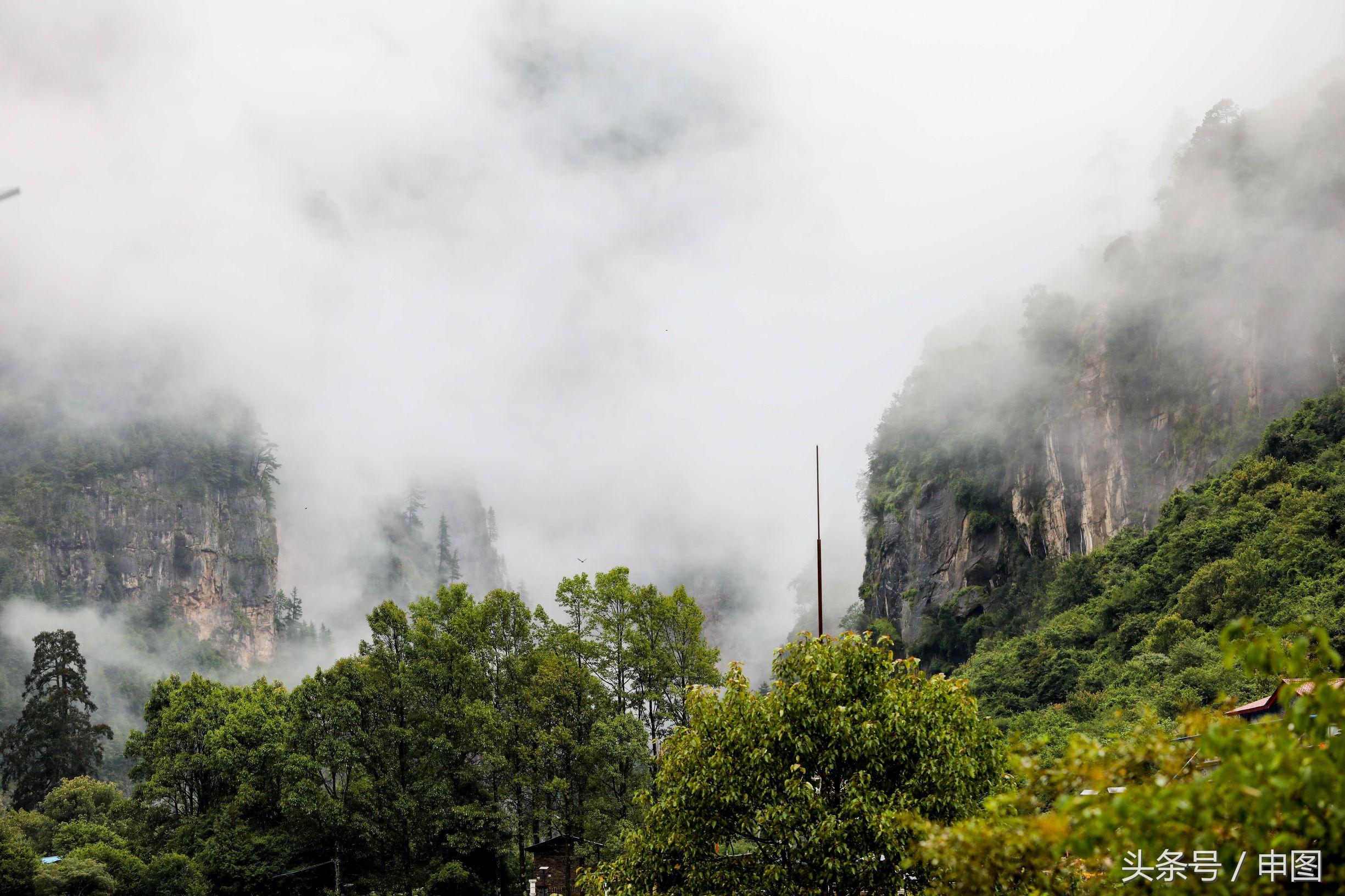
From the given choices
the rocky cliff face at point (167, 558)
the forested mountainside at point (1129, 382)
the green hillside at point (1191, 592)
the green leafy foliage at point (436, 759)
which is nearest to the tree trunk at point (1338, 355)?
the forested mountainside at point (1129, 382)

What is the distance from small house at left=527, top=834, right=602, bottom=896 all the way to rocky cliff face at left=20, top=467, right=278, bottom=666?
140m

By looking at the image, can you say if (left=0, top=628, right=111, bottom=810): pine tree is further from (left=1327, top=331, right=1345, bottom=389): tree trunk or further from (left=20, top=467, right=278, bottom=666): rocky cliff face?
(left=20, top=467, right=278, bottom=666): rocky cliff face

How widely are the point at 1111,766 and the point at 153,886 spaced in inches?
1474

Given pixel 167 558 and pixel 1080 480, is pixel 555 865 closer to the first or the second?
pixel 1080 480

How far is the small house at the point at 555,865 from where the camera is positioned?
3056 cm

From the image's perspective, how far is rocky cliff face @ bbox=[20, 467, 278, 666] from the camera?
145000 mm

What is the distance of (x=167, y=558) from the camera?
15312 cm

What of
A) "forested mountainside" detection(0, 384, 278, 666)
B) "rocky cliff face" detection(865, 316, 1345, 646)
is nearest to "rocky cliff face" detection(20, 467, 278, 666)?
"forested mountainside" detection(0, 384, 278, 666)

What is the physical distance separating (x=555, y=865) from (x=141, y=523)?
153201mm

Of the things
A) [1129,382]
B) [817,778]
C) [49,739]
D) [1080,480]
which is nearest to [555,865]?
[817,778]

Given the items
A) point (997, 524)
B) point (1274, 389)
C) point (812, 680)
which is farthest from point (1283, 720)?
point (997, 524)

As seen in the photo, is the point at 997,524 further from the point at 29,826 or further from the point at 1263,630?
the point at 1263,630

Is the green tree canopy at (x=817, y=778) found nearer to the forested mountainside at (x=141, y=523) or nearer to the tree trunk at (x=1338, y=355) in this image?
the tree trunk at (x=1338, y=355)

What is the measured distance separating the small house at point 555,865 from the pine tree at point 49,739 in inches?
1672
